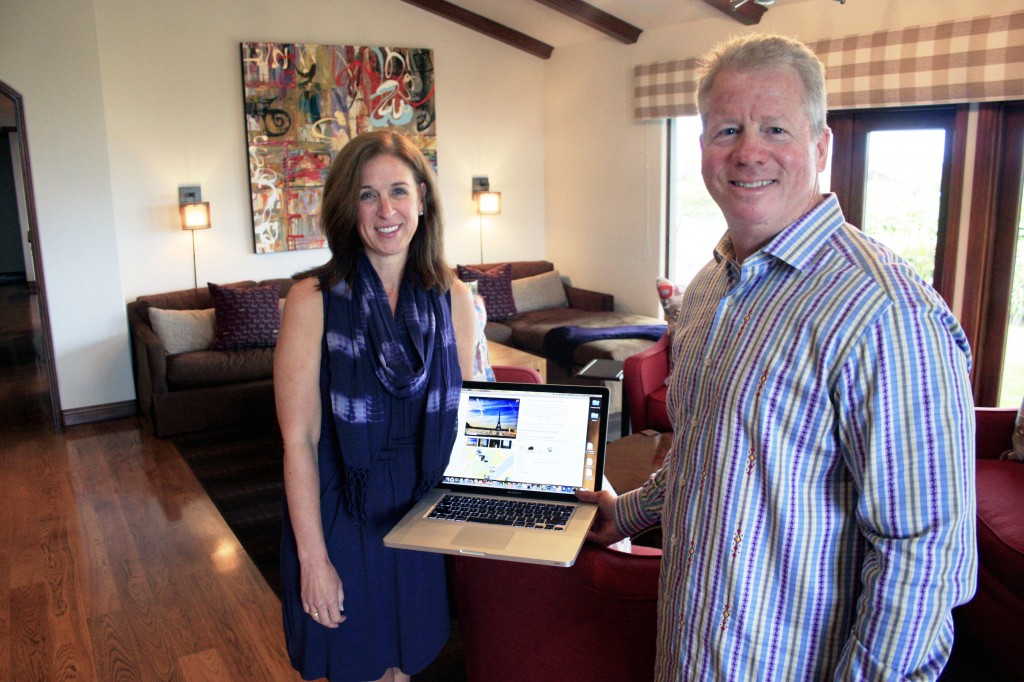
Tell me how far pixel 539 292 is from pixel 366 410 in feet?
17.7

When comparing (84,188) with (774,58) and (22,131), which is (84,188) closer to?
(22,131)

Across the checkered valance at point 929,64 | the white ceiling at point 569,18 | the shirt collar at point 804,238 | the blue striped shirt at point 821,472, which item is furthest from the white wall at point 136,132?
the shirt collar at point 804,238

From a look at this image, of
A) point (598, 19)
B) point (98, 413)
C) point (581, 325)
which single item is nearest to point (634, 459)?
point (581, 325)

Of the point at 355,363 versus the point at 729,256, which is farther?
the point at 355,363

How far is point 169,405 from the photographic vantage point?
5.14m

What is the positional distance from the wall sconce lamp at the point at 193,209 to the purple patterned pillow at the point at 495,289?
6.44 feet

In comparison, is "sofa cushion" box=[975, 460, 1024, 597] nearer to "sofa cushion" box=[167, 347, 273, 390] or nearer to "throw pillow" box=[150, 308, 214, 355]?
"sofa cushion" box=[167, 347, 273, 390]

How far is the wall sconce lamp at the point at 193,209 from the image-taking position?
5559 millimetres

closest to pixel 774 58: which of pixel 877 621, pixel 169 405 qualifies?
pixel 877 621

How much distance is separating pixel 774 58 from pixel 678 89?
4883 mm

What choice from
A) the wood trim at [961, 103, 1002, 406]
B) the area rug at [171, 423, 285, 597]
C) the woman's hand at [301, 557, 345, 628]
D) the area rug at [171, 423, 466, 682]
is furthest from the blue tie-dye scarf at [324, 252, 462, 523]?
the wood trim at [961, 103, 1002, 406]

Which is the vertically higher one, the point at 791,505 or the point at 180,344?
the point at 791,505

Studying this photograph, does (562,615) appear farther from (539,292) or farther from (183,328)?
(539,292)

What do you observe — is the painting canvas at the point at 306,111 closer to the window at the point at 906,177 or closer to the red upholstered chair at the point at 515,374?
the red upholstered chair at the point at 515,374
